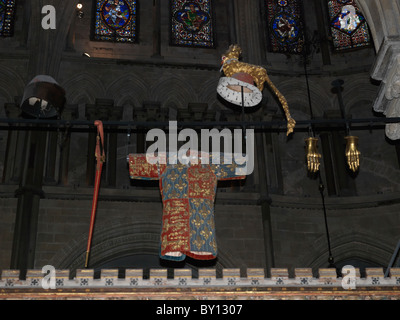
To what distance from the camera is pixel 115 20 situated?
14.1m

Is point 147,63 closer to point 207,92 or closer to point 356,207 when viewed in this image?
point 207,92

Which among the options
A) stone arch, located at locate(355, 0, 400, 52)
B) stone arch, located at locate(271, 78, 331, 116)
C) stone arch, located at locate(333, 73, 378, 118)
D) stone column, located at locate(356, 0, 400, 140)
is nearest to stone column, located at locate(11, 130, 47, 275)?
stone arch, located at locate(271, 78, 331, 116)

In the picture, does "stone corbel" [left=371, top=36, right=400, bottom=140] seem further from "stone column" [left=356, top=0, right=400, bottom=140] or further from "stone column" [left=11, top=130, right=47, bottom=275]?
"stone column" [left=11, top=130, right=47, bottom=275]

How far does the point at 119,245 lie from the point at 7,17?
558 centimetres

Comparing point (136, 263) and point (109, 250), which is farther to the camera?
point (136, 263)

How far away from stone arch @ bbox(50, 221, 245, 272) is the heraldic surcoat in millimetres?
4483

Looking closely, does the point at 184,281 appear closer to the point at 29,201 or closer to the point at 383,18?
the point at 383,18

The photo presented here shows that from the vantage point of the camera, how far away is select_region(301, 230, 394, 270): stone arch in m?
12.0

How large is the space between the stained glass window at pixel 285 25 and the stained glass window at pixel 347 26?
74 centimetres

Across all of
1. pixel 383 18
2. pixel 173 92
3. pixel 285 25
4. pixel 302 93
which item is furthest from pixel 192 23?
pixel 383 18

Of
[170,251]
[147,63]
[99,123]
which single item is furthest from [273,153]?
[99,123]
